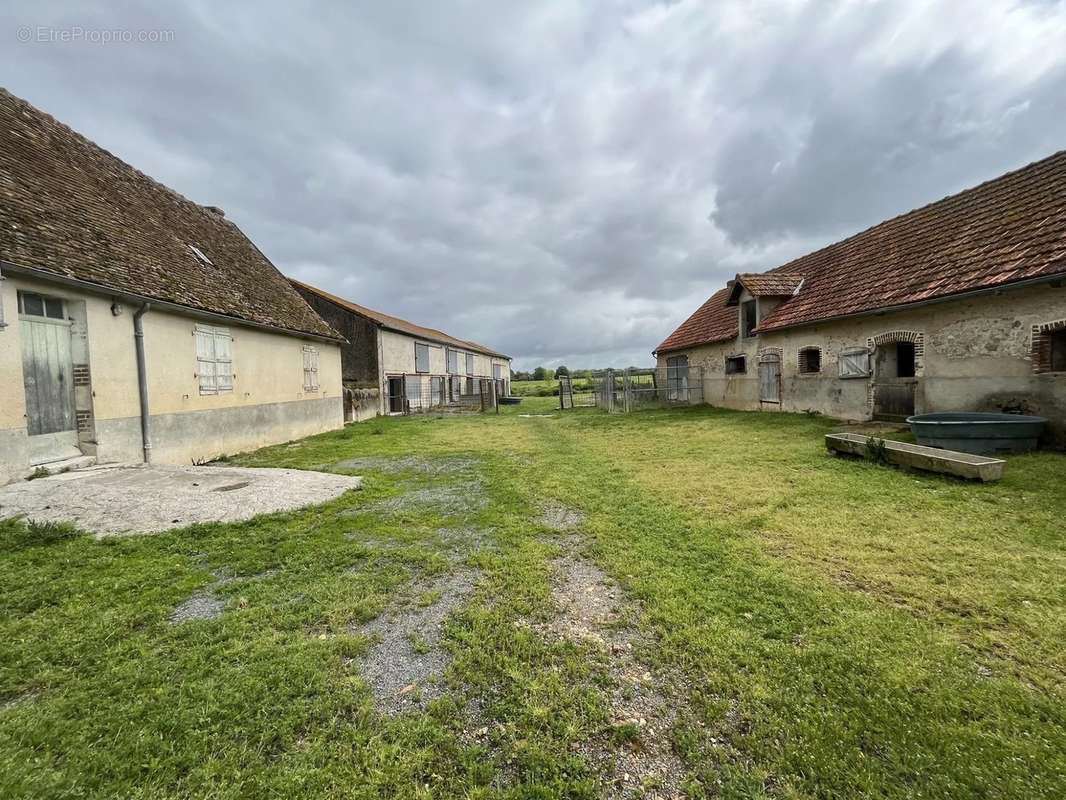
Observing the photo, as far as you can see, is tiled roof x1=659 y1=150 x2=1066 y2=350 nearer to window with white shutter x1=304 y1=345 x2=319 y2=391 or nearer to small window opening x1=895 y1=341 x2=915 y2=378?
small window opening x1=895 y1=341 x2=915 y2=378

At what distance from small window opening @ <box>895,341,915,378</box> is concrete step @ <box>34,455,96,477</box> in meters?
17.2

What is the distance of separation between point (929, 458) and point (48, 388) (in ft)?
42.6

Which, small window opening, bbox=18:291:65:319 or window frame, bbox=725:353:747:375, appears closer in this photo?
small window opening, bbox=18:291:65:319

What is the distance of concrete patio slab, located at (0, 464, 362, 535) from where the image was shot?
4723 millimetres

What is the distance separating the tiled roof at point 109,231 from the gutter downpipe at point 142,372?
0.43 meters

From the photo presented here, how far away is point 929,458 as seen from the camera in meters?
6.11

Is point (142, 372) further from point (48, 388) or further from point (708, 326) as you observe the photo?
point (708, 326)

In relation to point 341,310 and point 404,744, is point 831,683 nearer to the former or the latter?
point 404,744

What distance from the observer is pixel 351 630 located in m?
2.84

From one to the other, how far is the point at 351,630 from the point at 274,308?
1226cm

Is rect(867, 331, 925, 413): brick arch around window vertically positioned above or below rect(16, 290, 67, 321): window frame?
below

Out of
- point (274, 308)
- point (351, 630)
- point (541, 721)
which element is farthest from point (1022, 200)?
point (274, 308)

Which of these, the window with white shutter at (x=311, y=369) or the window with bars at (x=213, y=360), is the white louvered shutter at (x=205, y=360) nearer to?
the window with bars at (x=213, y=360)

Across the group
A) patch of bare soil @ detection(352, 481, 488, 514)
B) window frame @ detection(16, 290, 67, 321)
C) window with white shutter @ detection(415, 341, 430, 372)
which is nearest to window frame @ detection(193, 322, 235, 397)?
window frame @ detection(16, 290, 67, 321)
